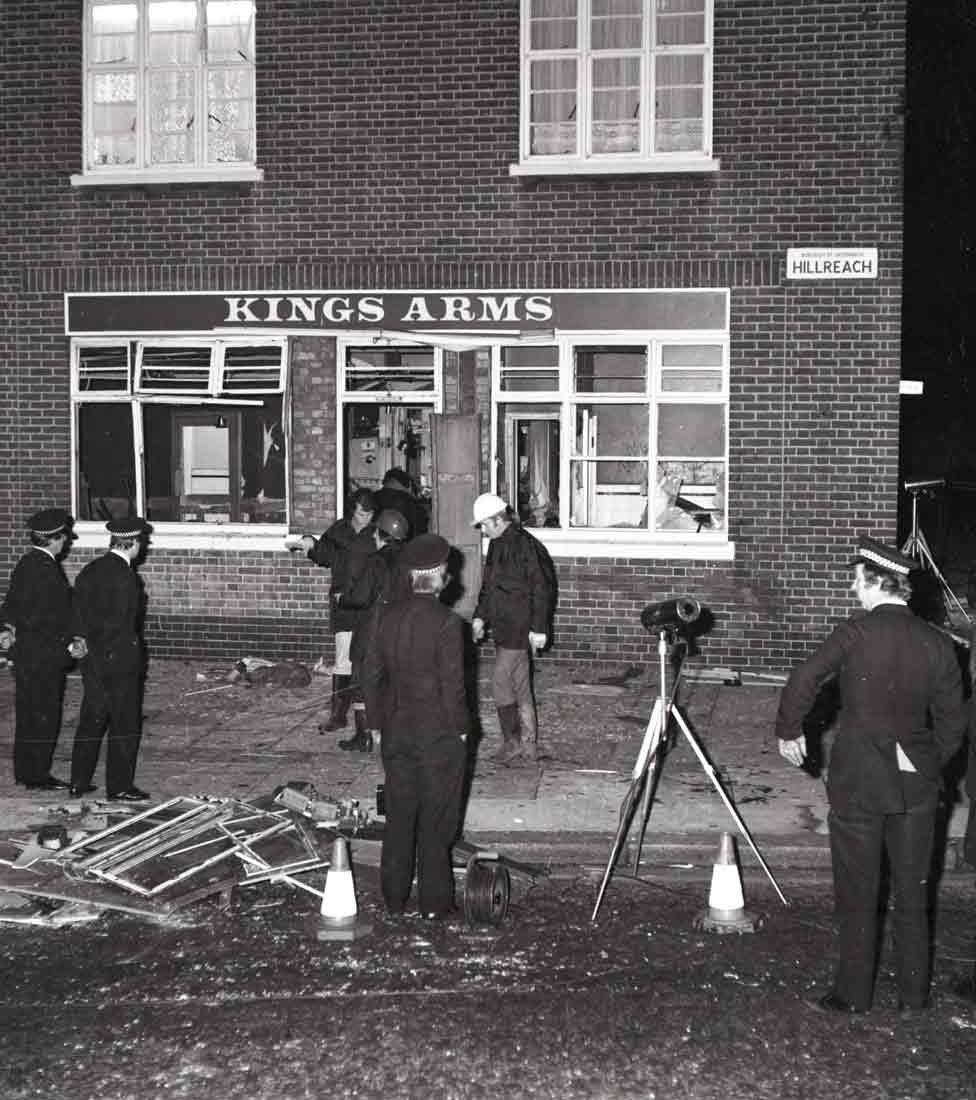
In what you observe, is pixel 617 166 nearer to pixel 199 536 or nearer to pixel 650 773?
pixel 199 536

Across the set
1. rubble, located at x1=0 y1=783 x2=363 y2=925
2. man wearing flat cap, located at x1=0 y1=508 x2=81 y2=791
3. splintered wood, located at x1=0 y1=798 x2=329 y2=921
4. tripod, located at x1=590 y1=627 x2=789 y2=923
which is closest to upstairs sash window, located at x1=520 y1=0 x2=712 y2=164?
man wearing flat cap, located at x1=0 y1=508 x2=81 y2=791

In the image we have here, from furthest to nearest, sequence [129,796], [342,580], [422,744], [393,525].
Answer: [342,580], [393,525], [129,796], [422,744]

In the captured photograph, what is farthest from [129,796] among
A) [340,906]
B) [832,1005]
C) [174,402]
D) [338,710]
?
[174,402]

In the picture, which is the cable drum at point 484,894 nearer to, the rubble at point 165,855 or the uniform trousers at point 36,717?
the rubble at point 165,855

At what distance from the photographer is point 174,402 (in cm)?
1402

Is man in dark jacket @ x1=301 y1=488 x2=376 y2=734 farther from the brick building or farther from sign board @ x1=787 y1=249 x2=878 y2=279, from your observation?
sign board @ x1=787 y1=249 x2=878 y2=279

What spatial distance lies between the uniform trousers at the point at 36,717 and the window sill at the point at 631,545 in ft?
18.0

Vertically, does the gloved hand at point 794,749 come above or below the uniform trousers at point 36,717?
above

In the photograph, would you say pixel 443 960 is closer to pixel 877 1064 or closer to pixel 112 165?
pixel 877 1064

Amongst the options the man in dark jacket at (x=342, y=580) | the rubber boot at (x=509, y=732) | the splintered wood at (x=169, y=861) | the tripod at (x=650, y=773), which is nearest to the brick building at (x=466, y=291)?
the man in dark jacket at (x=342, y=580)

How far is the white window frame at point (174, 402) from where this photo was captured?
13.9 m

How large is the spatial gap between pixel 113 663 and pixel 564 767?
3.24m

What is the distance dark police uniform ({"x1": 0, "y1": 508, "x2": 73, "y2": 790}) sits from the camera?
9.12 m

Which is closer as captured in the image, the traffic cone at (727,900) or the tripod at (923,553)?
the traffic cone at (727,900)
